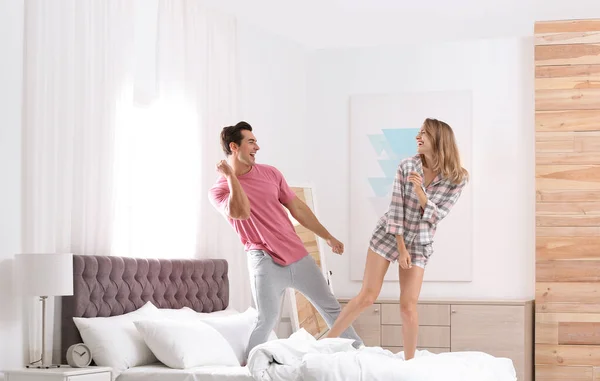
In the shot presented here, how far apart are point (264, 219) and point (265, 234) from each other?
13 centimetres

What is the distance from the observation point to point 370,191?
801cm

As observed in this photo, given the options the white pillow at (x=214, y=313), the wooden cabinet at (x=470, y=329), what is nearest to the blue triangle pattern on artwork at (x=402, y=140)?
the wooden cabinet at (x=470, y=329)

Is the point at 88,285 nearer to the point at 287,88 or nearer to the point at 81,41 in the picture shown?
Result: the point at 81,41

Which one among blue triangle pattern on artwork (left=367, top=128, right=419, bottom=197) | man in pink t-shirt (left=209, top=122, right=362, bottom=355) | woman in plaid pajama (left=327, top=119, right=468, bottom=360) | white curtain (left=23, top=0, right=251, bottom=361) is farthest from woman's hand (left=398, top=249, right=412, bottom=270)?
blue triangle pattern on artwork (left=367, top=128, right=419, bottom=197)

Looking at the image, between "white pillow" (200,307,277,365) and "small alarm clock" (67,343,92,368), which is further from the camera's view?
"white pillow" (200,307,277,365)

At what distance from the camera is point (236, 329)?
552 centimetres

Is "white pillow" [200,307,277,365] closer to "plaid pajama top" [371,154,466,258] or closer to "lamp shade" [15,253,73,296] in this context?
"plaid pajama top" [371,154,466,258]

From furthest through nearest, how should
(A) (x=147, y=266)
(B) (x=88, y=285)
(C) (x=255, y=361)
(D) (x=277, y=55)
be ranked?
(D) (x=277, y=55), (A) (x=147, y=266), (B) (x=88, y=285), (C) (x=255, y=361)

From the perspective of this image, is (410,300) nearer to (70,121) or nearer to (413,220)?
(413,220)

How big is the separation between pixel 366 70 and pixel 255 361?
4633 millimetres

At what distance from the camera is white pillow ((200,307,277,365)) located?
5.40 m

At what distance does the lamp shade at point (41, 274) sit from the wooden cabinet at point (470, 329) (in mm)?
3509

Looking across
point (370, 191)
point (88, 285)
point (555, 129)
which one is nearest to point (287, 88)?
point (370, 191)

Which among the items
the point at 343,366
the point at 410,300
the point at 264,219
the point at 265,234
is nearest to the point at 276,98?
the point at 264,219
